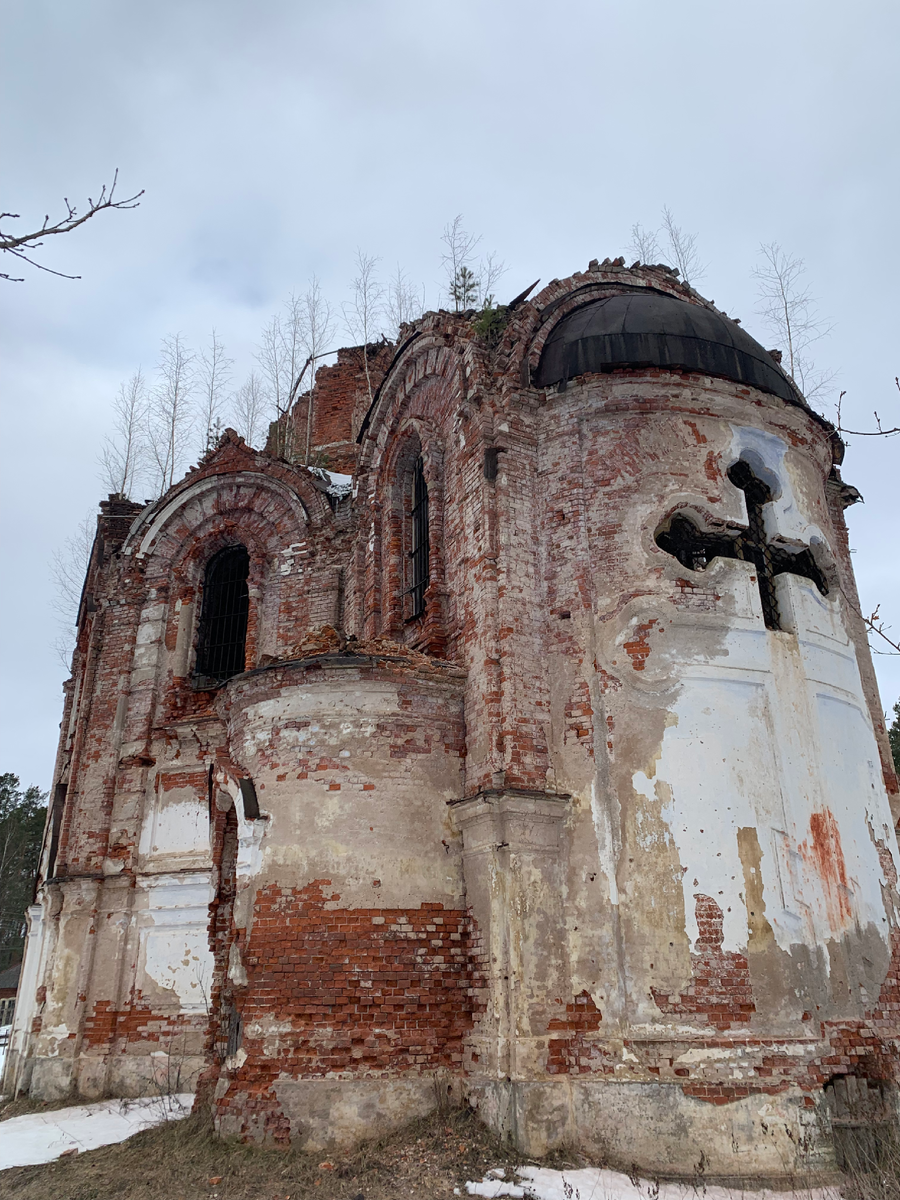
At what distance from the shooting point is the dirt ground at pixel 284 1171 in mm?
6832

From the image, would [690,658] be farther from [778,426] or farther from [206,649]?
[206,649]

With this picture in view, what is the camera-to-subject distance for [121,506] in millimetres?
15461

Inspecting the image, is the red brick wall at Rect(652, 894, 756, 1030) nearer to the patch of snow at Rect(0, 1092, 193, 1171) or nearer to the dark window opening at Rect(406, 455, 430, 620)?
the dark window opening at Rect(406, 455, 430, 620)

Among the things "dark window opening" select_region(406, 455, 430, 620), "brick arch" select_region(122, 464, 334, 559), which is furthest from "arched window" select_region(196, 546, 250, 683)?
"dark window opening" select_region(406, 455, 430, 620)

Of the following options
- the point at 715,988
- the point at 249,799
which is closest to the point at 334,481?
the point at 249,799

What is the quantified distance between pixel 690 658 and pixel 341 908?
3815 mm

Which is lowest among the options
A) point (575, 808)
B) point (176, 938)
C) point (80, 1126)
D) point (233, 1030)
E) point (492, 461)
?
point (80, 1126)

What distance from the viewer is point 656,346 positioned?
964 cm

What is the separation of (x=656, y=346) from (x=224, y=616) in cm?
791

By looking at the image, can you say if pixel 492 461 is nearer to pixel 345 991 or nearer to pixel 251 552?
pixel 345 991

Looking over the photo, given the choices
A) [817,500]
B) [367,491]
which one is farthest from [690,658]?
[367,491]

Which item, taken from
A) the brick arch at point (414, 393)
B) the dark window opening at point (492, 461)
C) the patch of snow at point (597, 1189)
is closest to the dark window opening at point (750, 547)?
the dark window opening at point (492, 461)

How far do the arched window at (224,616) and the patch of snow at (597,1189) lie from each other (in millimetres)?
8518

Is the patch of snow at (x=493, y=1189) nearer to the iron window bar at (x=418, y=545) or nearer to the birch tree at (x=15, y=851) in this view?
the iron window bar at (x=418, y=545)
